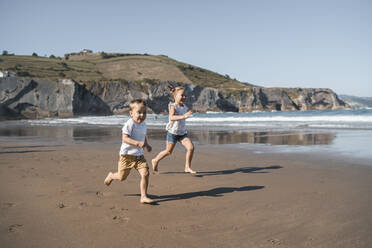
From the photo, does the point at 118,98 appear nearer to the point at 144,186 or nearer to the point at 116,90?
the point at 116,90

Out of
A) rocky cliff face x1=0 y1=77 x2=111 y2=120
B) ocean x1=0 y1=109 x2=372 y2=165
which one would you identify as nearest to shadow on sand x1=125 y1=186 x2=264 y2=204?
ocean x1=0 y1=109 x2=372 y2=165

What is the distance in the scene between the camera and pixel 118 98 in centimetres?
6469

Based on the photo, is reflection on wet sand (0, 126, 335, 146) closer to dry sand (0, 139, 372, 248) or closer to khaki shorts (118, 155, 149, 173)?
dry sand (0, 139, 372, 248)

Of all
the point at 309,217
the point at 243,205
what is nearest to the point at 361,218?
the point at 309,217

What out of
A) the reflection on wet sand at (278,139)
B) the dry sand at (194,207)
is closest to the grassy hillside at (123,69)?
the reflection on wet sand at (278,139)

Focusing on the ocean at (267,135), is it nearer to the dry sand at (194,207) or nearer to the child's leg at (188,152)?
the dry sand at (194,207)

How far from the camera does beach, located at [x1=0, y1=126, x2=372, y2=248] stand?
2.72 metres

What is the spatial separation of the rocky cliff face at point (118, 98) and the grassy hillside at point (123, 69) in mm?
8443

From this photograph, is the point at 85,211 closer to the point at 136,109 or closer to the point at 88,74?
the point at 136,109

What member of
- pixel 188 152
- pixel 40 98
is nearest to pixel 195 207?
pixel 188 152

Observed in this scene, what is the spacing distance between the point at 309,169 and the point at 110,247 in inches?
180

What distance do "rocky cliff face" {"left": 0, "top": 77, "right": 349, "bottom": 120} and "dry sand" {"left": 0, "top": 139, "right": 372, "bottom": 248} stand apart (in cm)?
4995

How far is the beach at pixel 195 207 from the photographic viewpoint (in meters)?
2.72

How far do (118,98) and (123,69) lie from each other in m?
38.4
